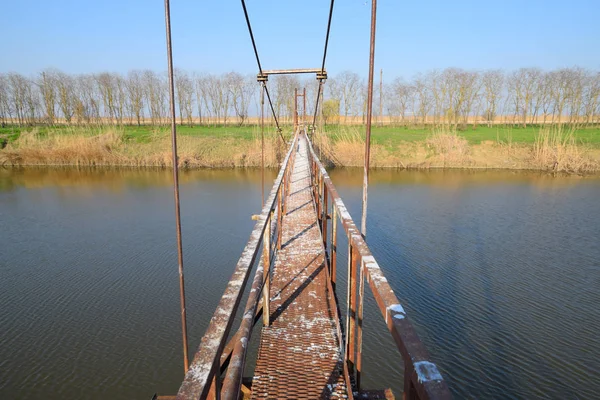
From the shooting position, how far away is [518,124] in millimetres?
35062

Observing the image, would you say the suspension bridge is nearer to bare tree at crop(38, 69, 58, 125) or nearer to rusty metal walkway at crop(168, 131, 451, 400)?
rusty metal walkway at crop(168, 131, 451, 400)

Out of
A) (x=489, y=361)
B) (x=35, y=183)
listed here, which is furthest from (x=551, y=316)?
(x=35, y=183)

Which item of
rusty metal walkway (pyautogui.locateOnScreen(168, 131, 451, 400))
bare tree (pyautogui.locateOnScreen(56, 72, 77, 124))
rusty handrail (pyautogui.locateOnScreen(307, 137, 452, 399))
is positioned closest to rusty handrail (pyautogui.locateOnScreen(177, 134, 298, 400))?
rusty metal walkway (pyautogui.locateOnScreen(168, 131, 451, 400))

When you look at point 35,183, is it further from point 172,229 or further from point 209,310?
point 209,310

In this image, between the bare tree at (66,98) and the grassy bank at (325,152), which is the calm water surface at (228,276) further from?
the bare tree at (66,98)

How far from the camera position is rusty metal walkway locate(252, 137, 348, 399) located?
196 cm

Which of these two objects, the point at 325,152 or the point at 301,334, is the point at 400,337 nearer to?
the point at 301,334

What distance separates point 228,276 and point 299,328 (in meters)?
5.35

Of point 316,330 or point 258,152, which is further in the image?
point 258,152

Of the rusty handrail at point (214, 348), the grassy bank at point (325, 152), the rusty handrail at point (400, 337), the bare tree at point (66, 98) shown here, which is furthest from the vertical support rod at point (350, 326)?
the bare tree at point (66, 98)

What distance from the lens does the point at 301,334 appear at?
2377mm

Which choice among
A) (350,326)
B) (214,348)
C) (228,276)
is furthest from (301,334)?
(228,276)

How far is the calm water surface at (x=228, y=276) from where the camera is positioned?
4945 mm

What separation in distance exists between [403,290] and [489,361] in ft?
6.75
